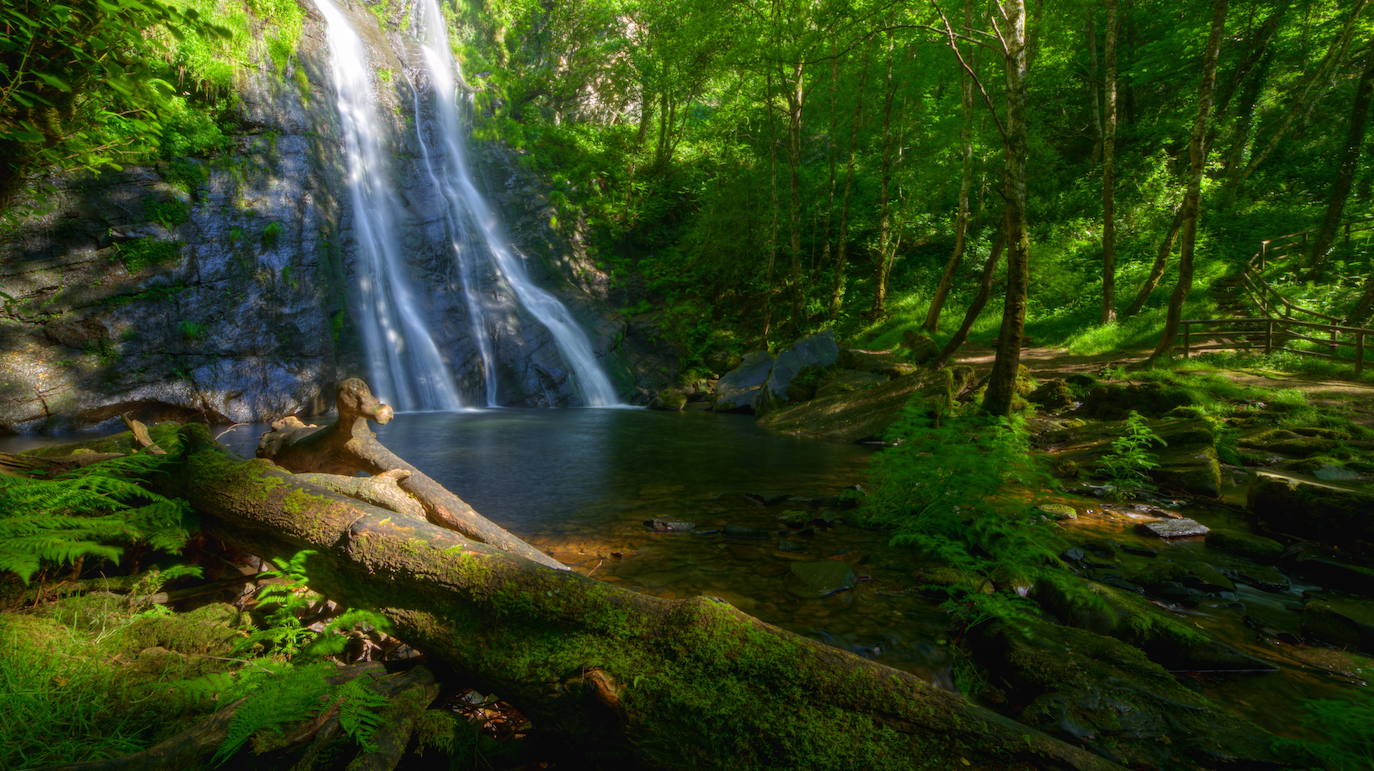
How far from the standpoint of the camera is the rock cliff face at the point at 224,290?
12461mm

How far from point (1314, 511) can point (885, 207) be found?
15545 mm

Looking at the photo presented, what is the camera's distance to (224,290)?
15.1m

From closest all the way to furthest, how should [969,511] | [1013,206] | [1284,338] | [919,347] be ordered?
1. [969,511]
2. [1013,206]
3. [1284,338]
4. [919,347]

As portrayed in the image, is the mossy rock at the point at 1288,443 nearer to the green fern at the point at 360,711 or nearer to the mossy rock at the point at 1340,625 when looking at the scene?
the mossy rock at the point at 1340,625

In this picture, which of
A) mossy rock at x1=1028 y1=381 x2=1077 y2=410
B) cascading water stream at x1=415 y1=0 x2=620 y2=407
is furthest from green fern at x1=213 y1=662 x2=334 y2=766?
cascading water stream at x1=415 y1=0 x2=620 y2=407

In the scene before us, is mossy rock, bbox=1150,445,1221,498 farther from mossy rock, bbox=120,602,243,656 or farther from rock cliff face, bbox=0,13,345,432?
rock cliff face, bbox=0,13,345,432

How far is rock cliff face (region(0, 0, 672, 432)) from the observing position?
12.5 meters

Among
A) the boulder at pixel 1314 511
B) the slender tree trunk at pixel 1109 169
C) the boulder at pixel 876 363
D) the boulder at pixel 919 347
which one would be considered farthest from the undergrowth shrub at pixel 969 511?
the slender tree trunk at pixel 1109 169

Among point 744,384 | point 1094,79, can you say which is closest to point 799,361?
point 744,384

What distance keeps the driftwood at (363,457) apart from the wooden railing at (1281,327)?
15.3m

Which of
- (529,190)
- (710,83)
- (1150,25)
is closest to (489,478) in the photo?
(529,190)

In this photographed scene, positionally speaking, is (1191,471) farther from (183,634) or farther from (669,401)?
(669,401)

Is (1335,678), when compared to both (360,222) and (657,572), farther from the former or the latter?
(360,222)

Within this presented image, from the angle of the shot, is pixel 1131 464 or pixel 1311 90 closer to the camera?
pixel 1131 464
